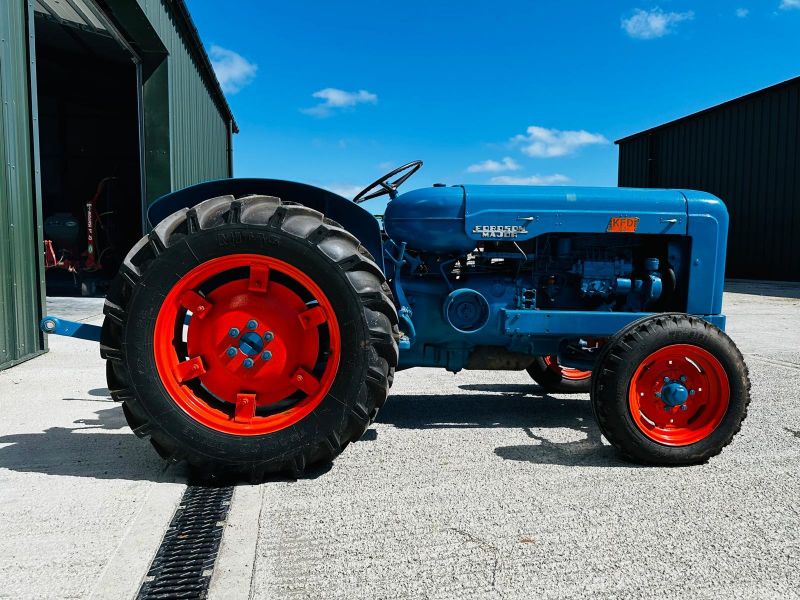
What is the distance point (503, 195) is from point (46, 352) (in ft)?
14.4

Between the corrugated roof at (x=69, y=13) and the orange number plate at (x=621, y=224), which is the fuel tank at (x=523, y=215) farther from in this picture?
the corrugated roof at (x=69, y=13)

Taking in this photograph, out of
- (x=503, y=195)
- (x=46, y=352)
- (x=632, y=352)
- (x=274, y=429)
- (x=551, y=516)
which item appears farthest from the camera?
(x=46, y=352)

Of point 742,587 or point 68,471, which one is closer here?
point 742,587

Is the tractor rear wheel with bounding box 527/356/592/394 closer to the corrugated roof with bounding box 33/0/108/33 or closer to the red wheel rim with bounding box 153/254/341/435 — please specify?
the red wheel rim with bounding box 153/254/341/435

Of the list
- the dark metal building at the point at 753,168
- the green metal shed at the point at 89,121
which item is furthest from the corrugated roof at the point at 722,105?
the green metal shed at the point at 89,121

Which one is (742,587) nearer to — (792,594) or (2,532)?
(792,594)

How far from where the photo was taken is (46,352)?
5055mm

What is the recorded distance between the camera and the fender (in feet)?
8.71

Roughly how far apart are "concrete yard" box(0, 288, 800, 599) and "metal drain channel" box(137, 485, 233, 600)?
41 mm

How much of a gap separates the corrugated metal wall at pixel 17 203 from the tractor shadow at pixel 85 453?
1.92m

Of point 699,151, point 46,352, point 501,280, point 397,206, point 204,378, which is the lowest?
point 46,352

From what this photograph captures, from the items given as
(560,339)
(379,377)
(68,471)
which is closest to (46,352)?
(68,471)

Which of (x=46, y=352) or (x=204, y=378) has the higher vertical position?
(x=204, y=378)

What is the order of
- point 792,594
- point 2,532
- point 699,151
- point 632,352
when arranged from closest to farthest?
point 792,594 → point 2,532 → point 632,352 → point 699,151
